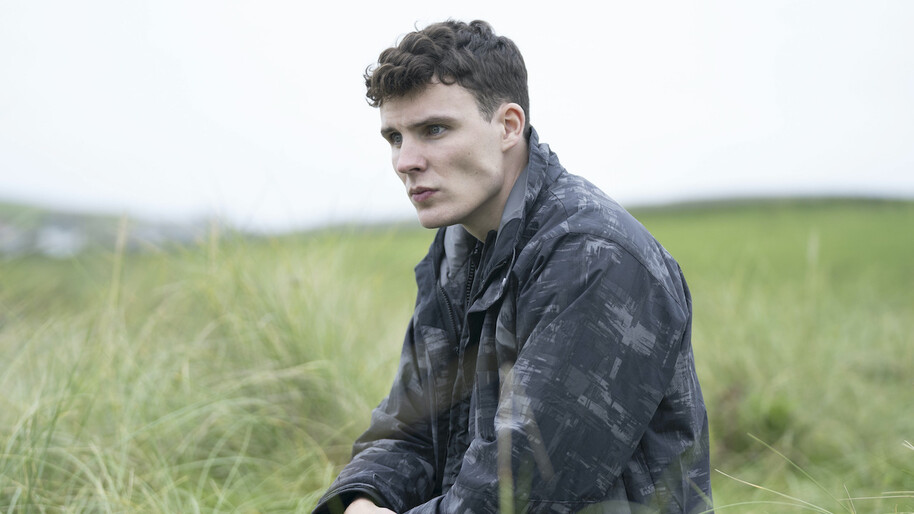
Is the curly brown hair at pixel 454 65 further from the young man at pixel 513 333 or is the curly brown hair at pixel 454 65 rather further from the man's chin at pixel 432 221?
the man's chin at pixel 432 221

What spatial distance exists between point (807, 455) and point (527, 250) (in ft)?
9.34

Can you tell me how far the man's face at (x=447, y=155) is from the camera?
205 centimetres

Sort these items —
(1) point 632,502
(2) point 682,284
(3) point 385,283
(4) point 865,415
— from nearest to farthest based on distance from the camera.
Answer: (1) point 632,502 → (2) point 682,284 → (4) point 865,415 → (3) point 385,283

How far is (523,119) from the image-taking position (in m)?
2.14

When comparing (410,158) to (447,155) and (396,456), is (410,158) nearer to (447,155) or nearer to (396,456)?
(447,155)

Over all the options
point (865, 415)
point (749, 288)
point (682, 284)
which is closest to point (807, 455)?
point (865, 415)

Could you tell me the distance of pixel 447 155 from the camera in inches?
80.7

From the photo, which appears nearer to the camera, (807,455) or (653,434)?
(653,434)

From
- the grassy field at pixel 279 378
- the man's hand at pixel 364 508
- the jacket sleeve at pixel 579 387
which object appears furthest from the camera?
the grassy field at pixel 279 378

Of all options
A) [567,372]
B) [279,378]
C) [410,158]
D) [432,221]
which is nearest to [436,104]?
[410,158]

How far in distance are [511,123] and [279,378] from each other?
5.77 ft

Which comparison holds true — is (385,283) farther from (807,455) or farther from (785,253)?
(785,253)

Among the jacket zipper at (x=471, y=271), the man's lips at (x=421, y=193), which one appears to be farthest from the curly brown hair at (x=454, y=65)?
the jacket zipper at (x=471, y=271)

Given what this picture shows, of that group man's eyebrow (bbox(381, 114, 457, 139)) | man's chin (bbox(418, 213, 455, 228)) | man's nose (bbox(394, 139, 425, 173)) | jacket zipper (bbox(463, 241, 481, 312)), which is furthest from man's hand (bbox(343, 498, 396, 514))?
man's eyebrow (bbox(381, 114, 457, 139))
